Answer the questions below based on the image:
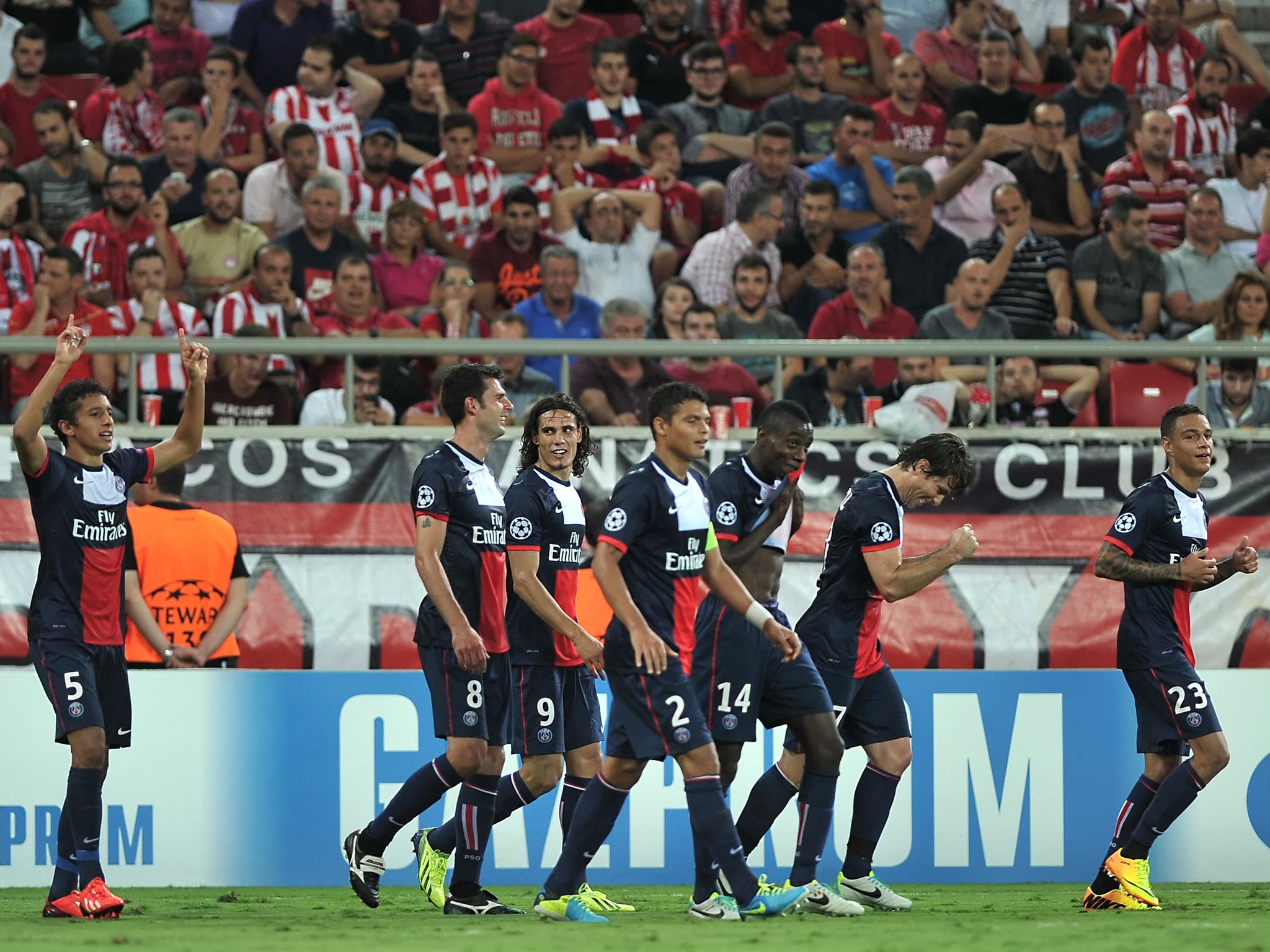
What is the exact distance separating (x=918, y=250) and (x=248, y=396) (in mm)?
5191

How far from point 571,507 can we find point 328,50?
24.2 ft

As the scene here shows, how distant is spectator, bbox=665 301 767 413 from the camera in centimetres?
1176

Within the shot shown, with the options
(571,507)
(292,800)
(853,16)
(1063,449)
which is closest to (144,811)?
(292,800)

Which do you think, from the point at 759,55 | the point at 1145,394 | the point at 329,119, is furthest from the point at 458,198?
the point at 1145,394

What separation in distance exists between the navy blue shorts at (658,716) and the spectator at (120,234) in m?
6.92

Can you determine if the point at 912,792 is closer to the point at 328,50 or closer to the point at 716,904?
the point at 716,904

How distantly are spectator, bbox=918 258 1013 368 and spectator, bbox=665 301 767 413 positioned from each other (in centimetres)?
145

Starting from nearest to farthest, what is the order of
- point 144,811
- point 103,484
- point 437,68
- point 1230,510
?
point 103,484, point 144,811, point 1230,510, point 437,68

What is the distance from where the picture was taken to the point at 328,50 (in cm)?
1398

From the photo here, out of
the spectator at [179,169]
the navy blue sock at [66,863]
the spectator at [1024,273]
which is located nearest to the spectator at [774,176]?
the spectator at [1024,273]

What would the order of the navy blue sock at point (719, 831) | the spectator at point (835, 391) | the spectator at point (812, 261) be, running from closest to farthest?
1. the navy blue sock at point (719, 831)
2. the spectator at point (835, 391)
3. the spectator at point (812, 261)

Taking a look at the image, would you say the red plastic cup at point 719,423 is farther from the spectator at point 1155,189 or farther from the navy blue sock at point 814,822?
the spectator at point 1155,189

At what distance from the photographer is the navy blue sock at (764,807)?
26.1ft

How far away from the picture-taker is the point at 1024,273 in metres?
13.2
